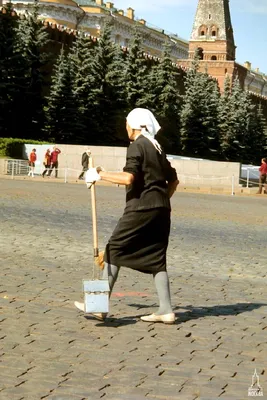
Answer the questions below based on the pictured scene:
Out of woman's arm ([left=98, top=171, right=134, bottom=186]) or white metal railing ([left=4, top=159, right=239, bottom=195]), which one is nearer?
woman's arm ([left=98, top=171, right=134, bottom=186])

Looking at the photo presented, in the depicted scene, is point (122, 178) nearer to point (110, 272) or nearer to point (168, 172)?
point (168, 172)

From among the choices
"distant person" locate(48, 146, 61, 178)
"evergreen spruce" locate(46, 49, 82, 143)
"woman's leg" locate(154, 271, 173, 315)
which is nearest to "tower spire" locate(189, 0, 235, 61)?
"evergreen spruce" locate(46, 49, 82, 143)

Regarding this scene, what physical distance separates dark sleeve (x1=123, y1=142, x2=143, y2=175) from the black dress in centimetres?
4

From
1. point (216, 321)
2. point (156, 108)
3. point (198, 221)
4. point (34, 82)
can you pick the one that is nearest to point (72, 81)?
point (34, 82)

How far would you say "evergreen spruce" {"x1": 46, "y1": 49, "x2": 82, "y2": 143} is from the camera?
4641 cm

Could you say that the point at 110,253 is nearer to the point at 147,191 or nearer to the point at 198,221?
the point at 147,191

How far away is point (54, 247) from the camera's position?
11.3 meters

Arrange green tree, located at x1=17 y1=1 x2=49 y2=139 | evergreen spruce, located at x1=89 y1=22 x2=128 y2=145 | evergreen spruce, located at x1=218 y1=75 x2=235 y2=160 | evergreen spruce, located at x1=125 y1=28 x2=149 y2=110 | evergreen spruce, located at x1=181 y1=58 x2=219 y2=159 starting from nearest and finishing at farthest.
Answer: green tree, located at x1=17 y1=1 x2=49 y2=139 < evergreen spruce, located at x1=89 y1=22 x2=128 y2=145 < evergreen spruce, located at x1=125 y1=28 x2=149 y2=110 < evergreen spruce, located at x1=181 y1=58 x2=219 y2=159 < evergreen spruce, located at x1=218 y1=75 x2=235 y2=160

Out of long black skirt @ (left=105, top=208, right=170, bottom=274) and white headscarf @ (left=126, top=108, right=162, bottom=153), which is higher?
white headscarf @ (left=126, top=108, right=162, bottom=153)

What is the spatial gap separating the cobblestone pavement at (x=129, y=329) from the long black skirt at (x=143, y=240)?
40 centimetres

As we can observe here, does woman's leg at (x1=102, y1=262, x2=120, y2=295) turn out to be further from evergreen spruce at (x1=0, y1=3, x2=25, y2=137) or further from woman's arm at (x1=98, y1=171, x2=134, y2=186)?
evergreen spruce at (x1=0, y1=3, x2=25, y2=137)

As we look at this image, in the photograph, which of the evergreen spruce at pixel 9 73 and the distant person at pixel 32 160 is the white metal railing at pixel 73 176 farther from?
the evergreen spruce at pixel 9 73

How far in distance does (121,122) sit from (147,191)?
44.6 metres

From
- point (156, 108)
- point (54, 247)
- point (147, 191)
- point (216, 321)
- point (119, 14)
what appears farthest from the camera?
point (119, 14)
